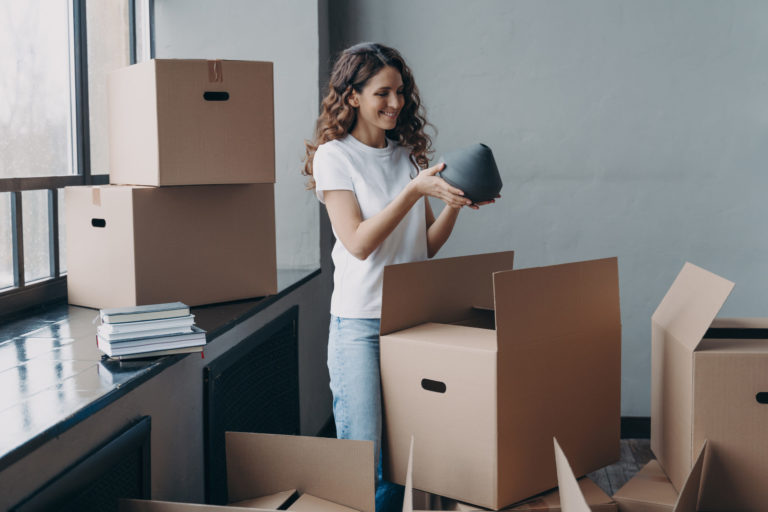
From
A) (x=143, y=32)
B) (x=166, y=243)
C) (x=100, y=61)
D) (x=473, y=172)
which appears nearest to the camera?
(x=473, y=172)

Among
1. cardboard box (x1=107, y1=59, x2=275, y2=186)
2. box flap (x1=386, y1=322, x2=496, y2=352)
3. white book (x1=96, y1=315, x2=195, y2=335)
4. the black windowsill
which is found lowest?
the black windowsill

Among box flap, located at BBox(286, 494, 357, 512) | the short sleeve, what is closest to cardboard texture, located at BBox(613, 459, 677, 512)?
box flap, located at BBox(286, 494, 357, 512)

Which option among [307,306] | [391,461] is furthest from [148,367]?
[307,306]

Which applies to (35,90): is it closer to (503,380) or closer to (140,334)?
(140,334)

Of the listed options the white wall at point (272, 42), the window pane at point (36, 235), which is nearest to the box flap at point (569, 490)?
the window pane at point (36, 235)

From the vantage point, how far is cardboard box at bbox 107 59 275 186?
1.75 m

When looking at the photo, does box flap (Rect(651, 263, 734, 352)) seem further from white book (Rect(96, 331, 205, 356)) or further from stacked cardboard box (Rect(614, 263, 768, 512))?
white book (Rect(96, 331, 205, 356))

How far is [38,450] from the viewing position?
3.53ft

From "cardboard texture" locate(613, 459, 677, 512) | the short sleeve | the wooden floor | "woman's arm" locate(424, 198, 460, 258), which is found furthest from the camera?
the wooden floor

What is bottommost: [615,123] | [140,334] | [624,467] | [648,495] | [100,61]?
[624,467]

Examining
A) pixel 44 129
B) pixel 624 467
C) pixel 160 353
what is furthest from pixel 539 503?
pixel 44 129

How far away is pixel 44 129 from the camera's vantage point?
1988 mm

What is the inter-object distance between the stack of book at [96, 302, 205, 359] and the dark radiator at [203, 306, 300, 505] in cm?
30

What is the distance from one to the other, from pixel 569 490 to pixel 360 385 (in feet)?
1.88
